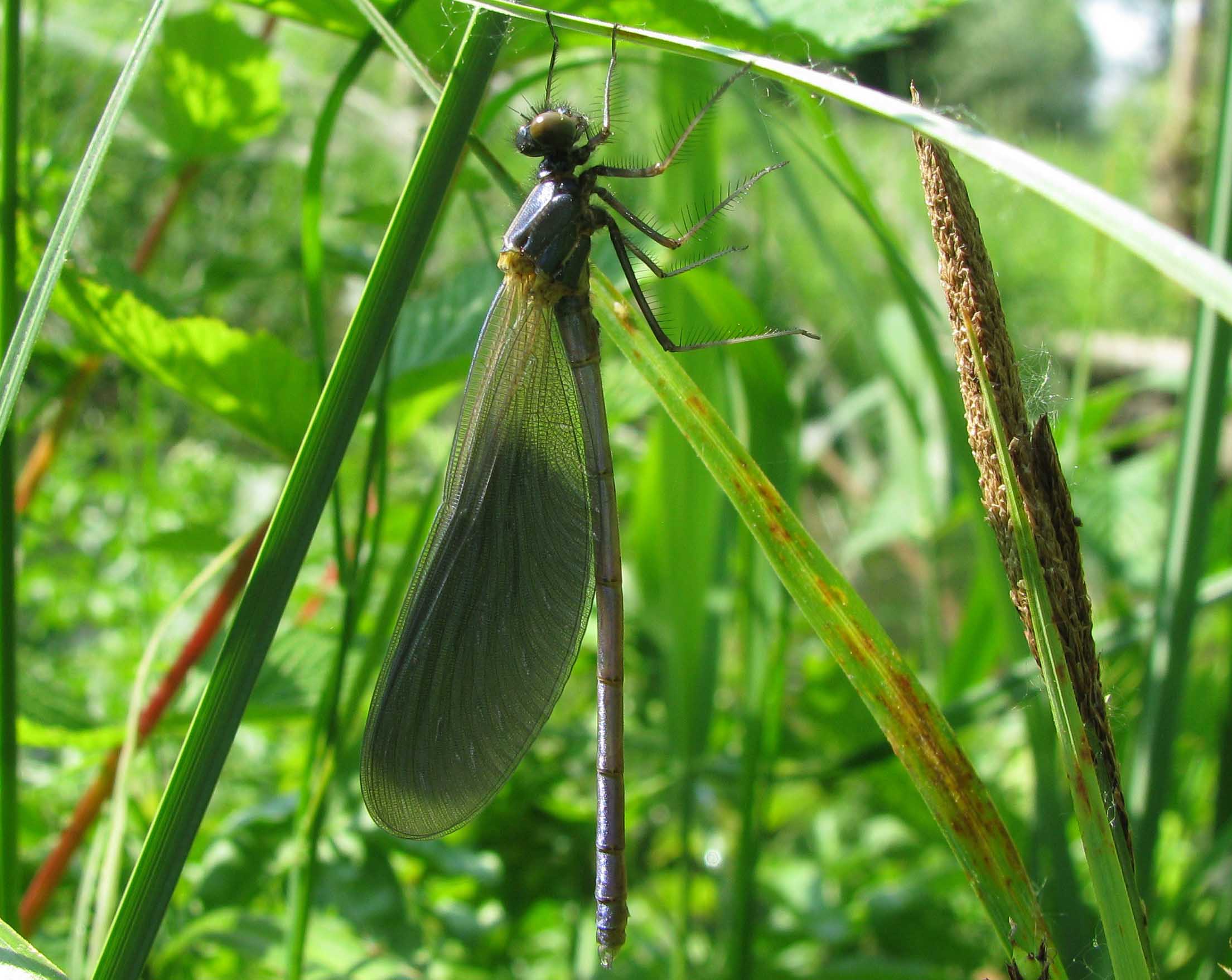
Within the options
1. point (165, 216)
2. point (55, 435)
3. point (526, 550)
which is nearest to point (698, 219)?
point (526, 550)

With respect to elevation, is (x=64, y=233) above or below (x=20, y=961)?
above

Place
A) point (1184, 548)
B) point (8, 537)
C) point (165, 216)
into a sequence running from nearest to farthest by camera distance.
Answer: point (8, 537)
point (1184, 548)
point (165, 216)

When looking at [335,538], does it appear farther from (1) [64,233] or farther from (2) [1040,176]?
(2) [1040,176]

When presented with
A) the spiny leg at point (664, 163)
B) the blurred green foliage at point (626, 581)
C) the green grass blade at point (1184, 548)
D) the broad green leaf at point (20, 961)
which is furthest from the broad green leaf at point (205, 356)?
the green grass blade at point (1184, 548)

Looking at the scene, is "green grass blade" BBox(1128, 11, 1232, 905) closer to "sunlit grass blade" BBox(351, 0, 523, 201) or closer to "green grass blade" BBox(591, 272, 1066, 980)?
"green grass blade" BBox(591, 272, 1066, 980)

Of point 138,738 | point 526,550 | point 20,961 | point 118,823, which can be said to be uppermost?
point 526,550

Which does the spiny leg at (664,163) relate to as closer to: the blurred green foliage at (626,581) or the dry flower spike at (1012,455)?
the blurred green foliage at (626,581)
